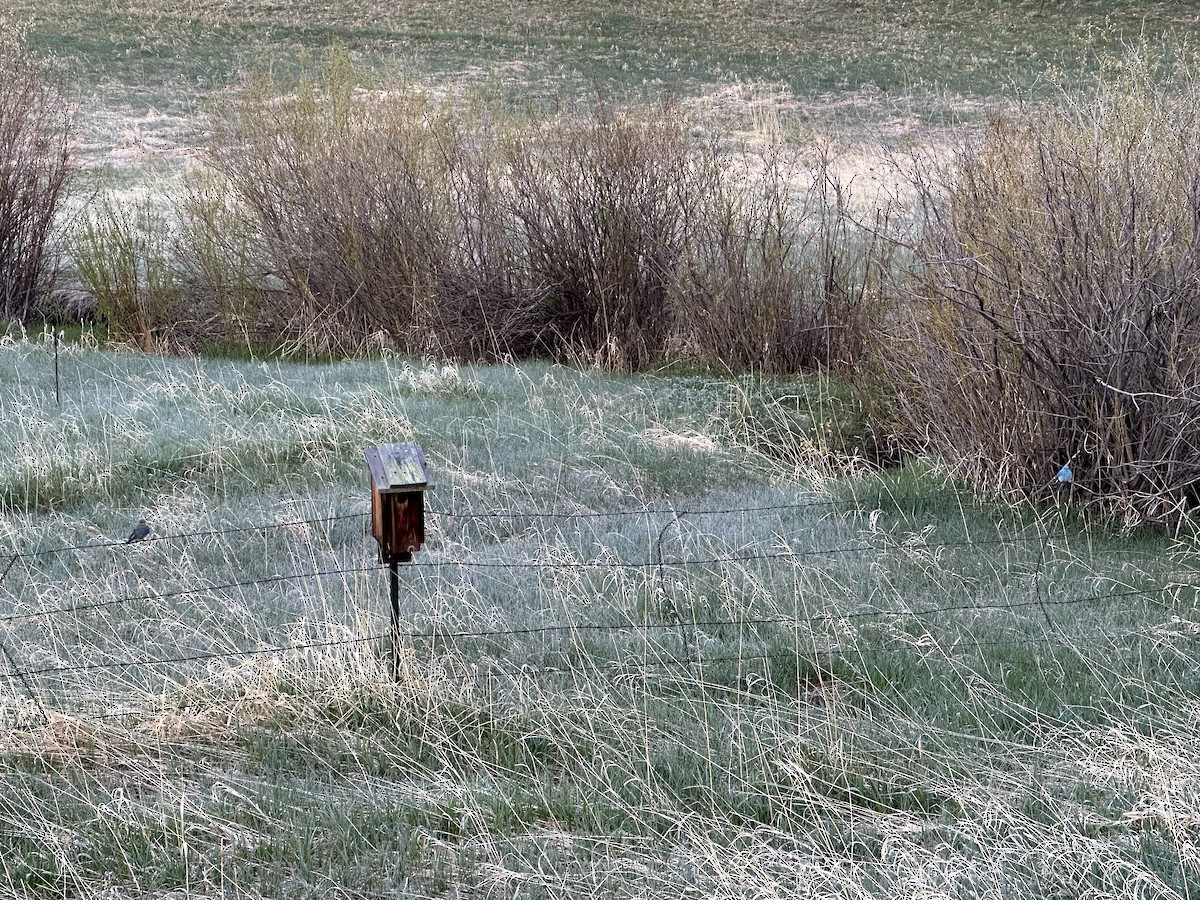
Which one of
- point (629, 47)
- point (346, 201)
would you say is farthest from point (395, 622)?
point (629, 47)

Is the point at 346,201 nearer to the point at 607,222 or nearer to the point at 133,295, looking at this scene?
the point at 133,295

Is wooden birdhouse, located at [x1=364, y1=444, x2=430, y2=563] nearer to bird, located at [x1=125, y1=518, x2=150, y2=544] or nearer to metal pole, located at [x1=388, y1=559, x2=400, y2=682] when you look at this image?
metal pole, located at [x1=388, y1=559, x2=400, y2=682]

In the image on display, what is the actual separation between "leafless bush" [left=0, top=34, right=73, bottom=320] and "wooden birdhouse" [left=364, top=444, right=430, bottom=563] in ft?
32.1

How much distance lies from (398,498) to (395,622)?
381 mm

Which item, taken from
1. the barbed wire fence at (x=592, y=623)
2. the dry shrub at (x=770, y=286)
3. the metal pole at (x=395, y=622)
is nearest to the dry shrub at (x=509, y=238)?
the dry shrub at (x=770, y=286)

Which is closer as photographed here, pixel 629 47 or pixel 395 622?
pixel 395 622

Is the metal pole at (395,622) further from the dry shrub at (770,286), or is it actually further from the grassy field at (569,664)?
the dry shrub at (770,286)

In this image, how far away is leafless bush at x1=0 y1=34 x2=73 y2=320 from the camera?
11.9 meters

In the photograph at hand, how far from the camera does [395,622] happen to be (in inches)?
146

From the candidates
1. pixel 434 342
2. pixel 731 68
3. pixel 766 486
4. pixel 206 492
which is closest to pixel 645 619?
pixel 766 486

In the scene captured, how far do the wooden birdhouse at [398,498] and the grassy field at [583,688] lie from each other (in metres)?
0.42

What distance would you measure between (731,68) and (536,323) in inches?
1011

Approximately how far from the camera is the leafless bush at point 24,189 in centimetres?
1194

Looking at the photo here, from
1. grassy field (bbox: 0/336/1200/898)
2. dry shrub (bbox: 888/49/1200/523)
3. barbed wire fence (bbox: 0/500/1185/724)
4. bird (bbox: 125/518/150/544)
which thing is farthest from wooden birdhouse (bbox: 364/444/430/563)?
dry shrub (bbox: 888/49/1200/523)
